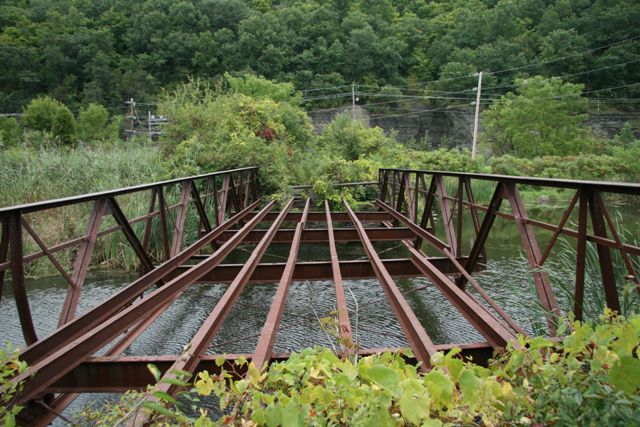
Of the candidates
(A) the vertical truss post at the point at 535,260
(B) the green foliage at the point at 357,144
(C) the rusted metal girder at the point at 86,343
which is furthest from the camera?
(B) the green foliage at the point at 357,144

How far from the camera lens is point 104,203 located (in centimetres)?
344

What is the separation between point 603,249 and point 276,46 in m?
61.1

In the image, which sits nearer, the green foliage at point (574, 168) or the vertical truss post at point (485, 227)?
the vertical truss post at point (485, 227)

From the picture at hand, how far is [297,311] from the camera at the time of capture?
5.41 m

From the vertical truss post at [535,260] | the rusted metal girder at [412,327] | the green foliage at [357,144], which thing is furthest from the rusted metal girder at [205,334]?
the green foliage at [357,144]

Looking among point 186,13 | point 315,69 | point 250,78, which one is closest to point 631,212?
point 250,78

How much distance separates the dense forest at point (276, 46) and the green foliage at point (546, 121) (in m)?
17.5

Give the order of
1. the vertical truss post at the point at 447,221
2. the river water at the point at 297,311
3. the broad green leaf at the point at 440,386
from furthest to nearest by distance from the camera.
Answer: the vertical truss post at the point at 447,221 < the river water at the point at 297,311 < the broad green leaf at the point at 440,386

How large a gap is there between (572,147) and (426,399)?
110 ft

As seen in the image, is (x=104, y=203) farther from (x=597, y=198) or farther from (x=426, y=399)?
(x=597, y=198)

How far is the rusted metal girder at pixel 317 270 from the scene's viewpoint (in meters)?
4.80

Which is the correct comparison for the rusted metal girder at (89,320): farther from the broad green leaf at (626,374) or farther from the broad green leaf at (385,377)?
the broad green leaf at (626,374)

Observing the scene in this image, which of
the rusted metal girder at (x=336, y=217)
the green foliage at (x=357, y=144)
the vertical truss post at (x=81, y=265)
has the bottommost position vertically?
the rusted metal girder at (x=336, y=217)

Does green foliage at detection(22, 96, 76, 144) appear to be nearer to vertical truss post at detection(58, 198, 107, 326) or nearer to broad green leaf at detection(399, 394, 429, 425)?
vertical truss post at detection(58, 198, 107, 326)
